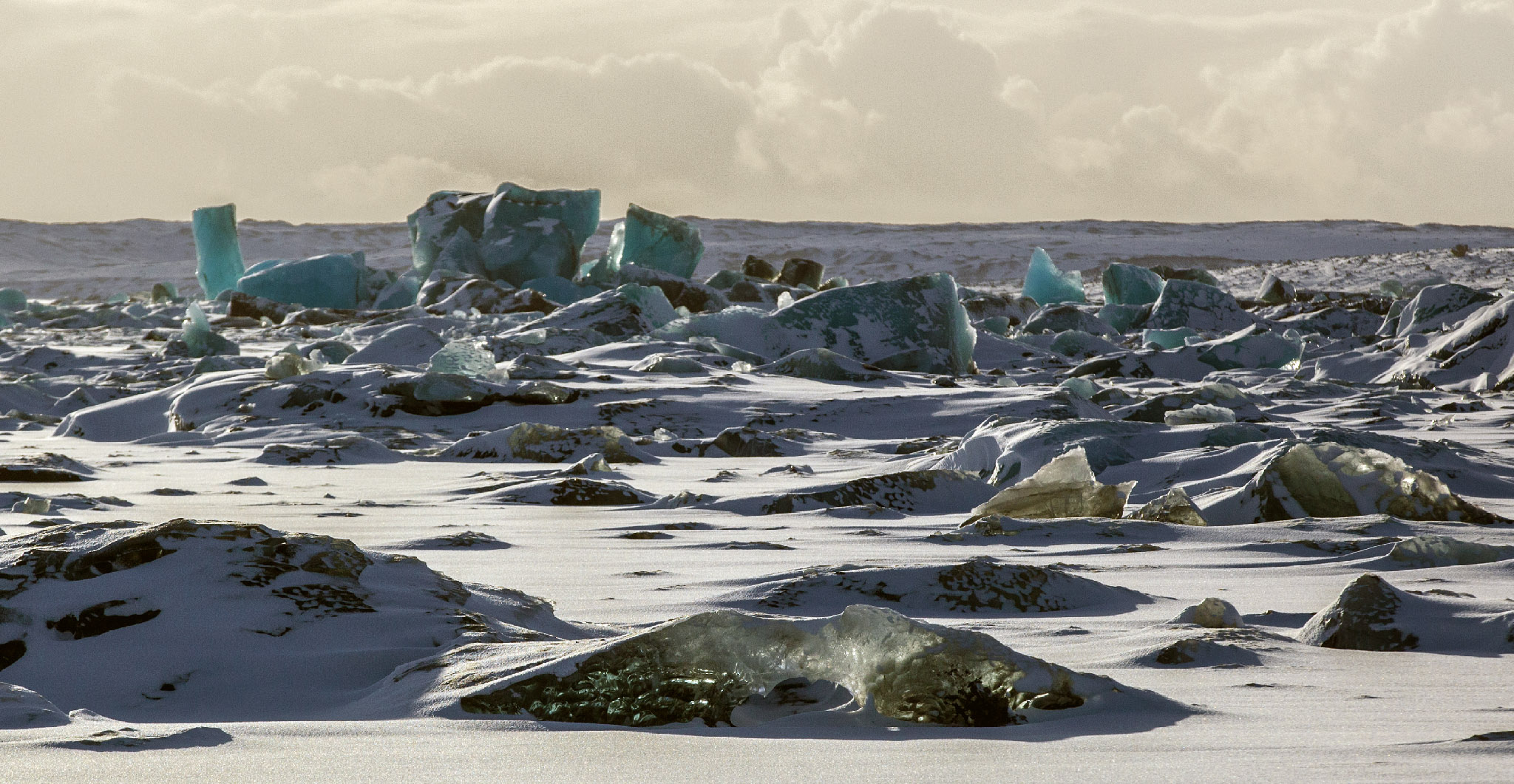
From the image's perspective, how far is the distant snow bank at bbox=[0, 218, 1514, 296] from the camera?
3506 centimetres

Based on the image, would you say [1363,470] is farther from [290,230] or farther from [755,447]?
[290,230]

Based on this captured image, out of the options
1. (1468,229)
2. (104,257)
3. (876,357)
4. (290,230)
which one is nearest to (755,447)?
(876,357)

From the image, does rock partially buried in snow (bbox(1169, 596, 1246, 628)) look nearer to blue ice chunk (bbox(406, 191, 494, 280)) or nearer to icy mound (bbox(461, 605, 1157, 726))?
icy mound (bbox(461, 605, 1157, 726))

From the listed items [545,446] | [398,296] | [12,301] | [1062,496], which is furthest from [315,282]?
[1062,496]

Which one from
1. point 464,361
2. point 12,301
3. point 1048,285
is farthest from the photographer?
point 12,301

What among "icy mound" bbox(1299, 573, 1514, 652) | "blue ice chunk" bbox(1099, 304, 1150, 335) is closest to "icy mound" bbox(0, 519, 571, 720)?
"icy mound" bbox(1299, 573, 1514, 652)

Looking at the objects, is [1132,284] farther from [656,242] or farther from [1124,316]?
[656,242]

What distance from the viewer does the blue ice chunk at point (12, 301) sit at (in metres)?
16.1

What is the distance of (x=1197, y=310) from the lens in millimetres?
10461

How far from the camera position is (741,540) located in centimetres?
261

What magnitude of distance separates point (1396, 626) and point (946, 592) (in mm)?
589

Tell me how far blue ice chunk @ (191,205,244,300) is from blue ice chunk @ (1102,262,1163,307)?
37.5 feet

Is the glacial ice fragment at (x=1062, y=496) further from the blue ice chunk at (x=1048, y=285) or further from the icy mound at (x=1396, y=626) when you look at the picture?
the blue ice chunk at (x=1048, y=285)

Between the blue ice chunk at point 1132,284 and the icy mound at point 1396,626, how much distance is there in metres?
11.5
